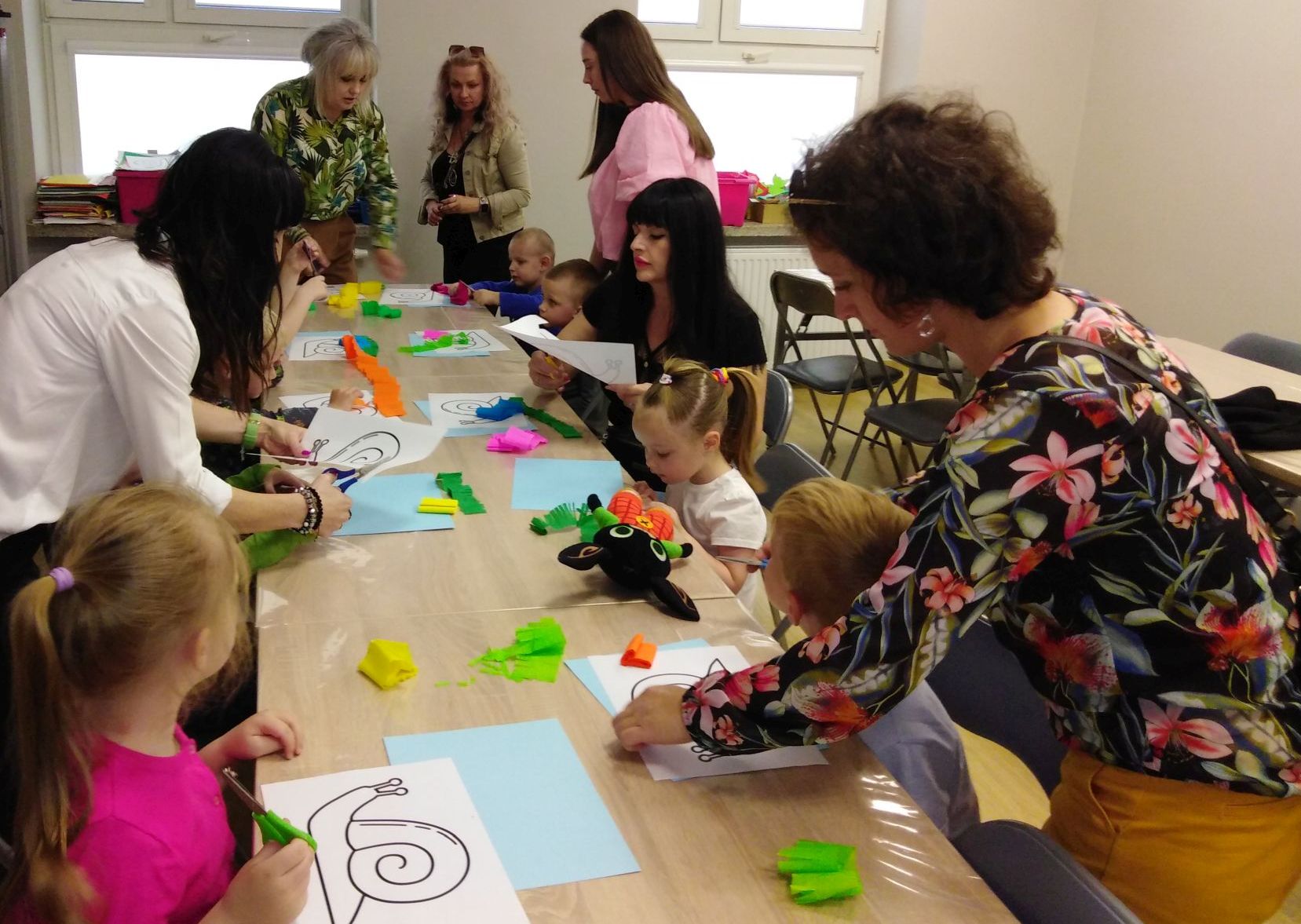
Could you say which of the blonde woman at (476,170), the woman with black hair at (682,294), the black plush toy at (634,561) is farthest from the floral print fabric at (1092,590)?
the blonde woman at (476,170)

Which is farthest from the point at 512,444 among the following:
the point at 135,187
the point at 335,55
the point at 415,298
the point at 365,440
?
the point at 135,187

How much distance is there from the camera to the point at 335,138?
3.88 m

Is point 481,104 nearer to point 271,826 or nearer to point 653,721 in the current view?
point 653,721

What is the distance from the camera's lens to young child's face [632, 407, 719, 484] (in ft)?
7.07

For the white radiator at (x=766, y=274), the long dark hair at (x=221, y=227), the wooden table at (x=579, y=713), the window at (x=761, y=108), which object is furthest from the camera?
the window at (x=761, y=108)

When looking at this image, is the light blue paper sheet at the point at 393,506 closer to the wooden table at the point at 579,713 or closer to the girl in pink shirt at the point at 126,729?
the wooden table at the point at 579,713

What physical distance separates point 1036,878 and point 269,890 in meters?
0.73

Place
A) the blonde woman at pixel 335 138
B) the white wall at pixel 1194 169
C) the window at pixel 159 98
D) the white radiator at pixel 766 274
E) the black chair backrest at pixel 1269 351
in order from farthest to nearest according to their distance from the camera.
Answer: the white radiator at pixel 766 274 < the window at pixel 159 98 < the white wall at pixel 1194 169 < the blonde woman at pixel 335 138 < the black chair backrest at pixel 1269 351

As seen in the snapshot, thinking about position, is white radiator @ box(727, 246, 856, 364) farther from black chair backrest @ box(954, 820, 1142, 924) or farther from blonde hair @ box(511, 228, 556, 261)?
black chair backrest @ box(954, 820, 1142, 924)

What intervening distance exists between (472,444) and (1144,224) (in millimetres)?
4041

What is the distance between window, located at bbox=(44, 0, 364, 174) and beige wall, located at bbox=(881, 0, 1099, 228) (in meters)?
2.66

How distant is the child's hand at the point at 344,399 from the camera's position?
248 cm

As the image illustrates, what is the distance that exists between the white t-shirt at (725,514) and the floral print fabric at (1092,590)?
2.92 ft

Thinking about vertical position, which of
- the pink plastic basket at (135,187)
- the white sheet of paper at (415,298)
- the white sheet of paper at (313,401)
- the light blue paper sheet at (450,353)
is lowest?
the white sheet of paper at (313,401)
